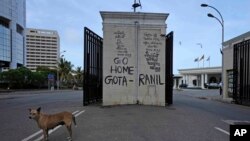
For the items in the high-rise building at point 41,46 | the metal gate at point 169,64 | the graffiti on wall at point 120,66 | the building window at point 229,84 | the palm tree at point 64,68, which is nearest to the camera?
the graffiti on wall at point 120,66

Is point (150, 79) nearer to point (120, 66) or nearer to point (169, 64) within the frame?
point (120, 66)

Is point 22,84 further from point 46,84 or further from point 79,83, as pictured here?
point 79,83

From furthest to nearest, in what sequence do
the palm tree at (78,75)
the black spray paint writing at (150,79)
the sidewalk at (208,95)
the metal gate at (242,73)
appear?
the palm tree at (78,75) → the sidewalk at (208,95) → the metal gate at (242,73) → the black spray paint writing at (150,79)

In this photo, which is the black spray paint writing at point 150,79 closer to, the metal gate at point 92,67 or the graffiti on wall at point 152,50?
the graffiti on wall at point 152,50

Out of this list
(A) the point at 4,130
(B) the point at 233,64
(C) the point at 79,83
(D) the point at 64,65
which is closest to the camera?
(A) the point at 4,130

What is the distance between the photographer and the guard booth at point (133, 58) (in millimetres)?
21469

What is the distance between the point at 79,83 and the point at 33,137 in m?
113

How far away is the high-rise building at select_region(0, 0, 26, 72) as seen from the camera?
105m

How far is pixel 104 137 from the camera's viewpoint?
989cm

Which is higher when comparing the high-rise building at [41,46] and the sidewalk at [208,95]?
the high-rise building at [41,46]

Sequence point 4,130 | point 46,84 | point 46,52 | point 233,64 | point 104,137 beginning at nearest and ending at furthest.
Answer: point 104,137 < point 4,130 < point 233,64 < point 46,84 < point 46,52

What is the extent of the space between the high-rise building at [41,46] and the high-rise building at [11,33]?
99.3ft

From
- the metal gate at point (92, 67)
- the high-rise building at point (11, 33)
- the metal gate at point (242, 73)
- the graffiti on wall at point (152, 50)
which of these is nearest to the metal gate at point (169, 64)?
the graffiti on wall at point (152, 50)

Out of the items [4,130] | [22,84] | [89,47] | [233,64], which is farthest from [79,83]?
[4,130]
